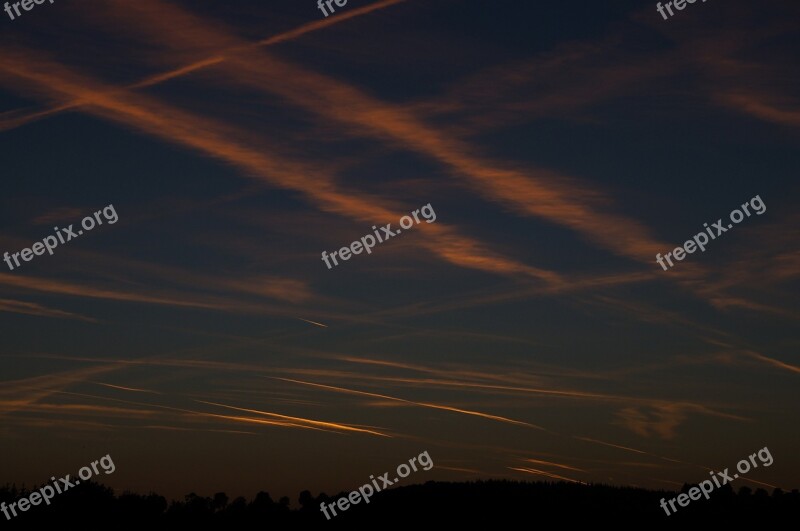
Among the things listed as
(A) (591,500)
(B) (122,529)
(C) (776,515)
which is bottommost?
(C) (776,515)

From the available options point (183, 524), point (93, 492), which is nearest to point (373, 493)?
point (183, 524)

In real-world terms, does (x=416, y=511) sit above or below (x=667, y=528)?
above

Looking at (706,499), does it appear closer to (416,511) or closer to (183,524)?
(416,511)

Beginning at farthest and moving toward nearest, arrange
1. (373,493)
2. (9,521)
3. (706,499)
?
1. (373,493)
2. (706,499)
3. (9,521)

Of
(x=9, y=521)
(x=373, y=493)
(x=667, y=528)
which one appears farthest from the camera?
(x=373, y=493)

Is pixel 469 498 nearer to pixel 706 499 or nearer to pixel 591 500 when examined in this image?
pixel 591 500

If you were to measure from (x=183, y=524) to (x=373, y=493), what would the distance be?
61.1ft

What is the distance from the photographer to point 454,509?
91688 mm

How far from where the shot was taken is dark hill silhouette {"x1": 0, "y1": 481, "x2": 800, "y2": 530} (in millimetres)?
84500

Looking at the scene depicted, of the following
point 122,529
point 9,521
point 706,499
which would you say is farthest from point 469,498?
point 9,521

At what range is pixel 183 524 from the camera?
91688mm

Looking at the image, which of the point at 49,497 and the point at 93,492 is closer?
the point at 49,497

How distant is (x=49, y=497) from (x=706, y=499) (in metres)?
52.3

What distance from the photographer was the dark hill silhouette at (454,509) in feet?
277
